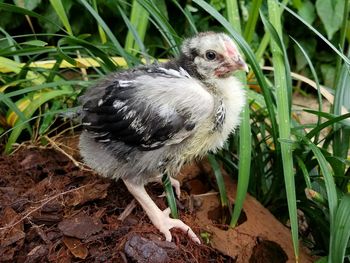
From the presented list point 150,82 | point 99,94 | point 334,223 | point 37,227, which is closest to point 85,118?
point 99,94

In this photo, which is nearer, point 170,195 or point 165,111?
point 165,111

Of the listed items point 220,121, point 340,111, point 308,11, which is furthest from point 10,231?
point 308,11

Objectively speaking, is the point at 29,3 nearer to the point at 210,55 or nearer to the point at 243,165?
the point at 210,55

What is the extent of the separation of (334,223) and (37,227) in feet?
2.92

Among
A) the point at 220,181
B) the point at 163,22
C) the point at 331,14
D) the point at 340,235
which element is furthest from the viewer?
the point at 331,14

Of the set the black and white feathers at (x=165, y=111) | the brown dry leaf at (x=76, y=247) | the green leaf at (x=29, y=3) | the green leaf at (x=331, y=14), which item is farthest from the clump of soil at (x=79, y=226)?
the green leaf at (x=331, y=14)

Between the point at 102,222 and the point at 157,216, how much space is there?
0.18 metres

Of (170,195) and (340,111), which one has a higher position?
(340,111)

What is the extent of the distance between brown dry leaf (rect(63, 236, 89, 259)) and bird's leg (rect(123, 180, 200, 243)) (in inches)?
8.9

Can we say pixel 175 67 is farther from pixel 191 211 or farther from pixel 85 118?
pixel 191 211

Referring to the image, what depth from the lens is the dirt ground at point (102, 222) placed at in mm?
1533

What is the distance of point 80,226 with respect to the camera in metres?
1.58

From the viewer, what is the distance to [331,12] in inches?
123

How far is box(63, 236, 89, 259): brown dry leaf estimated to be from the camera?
4.99ft
